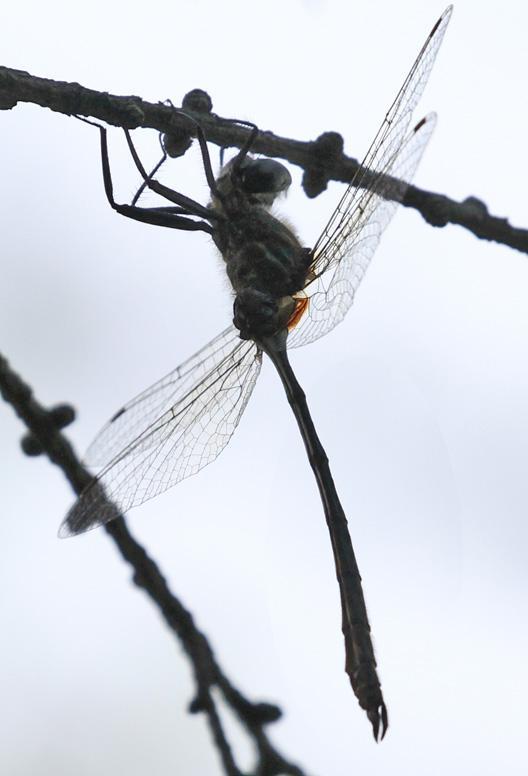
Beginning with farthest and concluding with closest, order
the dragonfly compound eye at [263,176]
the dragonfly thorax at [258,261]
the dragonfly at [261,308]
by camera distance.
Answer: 1. the dragonfly thorax at [258,261]
2. the dragonfly compound eye at [263,176]
3. the dragonfly at [261,308]

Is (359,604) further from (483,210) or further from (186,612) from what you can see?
(483,210)

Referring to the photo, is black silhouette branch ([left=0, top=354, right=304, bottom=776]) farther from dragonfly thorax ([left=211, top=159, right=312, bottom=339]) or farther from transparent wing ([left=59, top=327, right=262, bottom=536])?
dragonfly thorax ([left=211, top=159, right=312, bottom=339])

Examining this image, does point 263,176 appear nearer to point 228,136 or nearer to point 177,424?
point 228,136

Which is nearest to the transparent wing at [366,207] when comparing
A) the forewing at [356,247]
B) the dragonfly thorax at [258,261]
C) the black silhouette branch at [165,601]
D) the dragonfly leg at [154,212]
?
the forewing at [356,247]

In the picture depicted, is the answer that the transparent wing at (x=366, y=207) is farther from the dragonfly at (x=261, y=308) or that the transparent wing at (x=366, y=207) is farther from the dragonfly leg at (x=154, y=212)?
the dragonfly leg at (x=154, y=212)

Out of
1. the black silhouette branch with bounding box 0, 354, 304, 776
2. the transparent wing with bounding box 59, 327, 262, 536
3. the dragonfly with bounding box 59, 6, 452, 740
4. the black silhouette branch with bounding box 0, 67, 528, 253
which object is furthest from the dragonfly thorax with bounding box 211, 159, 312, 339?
the black silhouette branch with bounding box 0, 354, 304, 776

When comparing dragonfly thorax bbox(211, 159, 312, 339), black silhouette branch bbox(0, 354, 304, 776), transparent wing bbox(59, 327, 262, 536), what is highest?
dragonfly thorax bbox(211, 159, 312, 339)

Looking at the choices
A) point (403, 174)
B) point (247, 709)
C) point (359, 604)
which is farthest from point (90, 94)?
point (359, 604)
